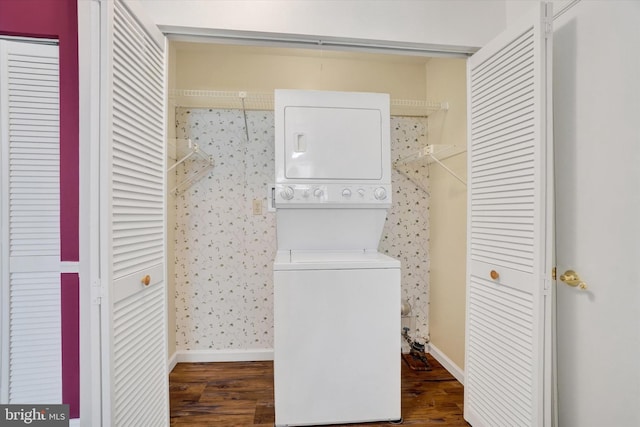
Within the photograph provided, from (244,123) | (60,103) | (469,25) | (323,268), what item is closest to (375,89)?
(469,25)

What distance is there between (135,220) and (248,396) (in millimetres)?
1508

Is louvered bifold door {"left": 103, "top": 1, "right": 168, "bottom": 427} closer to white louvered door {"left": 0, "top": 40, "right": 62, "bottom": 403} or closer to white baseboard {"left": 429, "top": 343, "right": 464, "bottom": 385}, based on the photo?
white louvered door {"left": 0, "top": 40, "right": 62, "bottom": 403}

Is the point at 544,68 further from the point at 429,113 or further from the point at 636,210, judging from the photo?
the point at 429,113

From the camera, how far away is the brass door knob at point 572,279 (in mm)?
1307

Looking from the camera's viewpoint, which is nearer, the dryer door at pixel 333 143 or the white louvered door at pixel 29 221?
the white louvered door at pixel 29 221

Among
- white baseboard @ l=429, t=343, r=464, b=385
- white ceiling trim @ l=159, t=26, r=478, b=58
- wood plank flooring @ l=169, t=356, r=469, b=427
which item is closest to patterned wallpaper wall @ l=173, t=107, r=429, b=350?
wood plank flooring @ l=169, t=356, r=469, b=427

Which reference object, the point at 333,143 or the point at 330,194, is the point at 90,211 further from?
the point at 333,143

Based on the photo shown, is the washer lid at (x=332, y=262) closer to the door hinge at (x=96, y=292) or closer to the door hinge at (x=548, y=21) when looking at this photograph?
the door hinge at (x=96, y=292)

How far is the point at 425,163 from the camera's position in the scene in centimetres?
275

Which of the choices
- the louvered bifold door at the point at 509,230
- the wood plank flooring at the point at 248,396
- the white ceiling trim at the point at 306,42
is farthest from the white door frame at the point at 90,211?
the louvered bifold door at the point at 509,230

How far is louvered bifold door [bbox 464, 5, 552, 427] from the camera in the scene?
1.34 m

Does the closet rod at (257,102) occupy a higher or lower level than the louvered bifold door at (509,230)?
higher

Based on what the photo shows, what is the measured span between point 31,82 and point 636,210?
103 inches

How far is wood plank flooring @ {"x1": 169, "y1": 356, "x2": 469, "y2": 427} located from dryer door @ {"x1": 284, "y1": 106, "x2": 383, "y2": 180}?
4.99 ft
